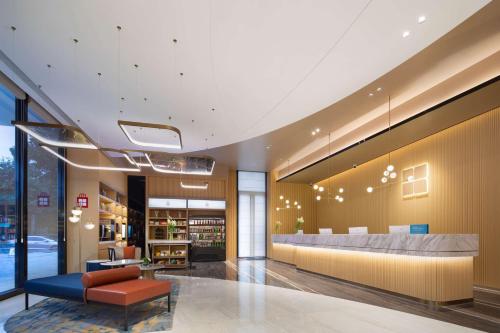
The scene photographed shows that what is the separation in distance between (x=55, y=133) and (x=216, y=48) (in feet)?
10.3

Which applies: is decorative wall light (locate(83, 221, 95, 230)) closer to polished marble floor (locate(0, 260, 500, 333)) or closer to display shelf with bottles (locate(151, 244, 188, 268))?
polished marble floor (locate(0, 260, 500, 333))

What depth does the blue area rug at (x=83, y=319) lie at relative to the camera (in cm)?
483

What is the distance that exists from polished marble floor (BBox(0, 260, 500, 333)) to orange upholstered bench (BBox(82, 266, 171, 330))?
597mm

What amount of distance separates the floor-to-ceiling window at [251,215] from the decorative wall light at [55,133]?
11301 mm

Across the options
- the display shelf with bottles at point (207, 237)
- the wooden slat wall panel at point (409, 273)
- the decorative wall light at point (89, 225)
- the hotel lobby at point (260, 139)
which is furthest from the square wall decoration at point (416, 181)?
the decorative wall light at point (89, 225)

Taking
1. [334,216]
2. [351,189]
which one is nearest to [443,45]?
[351,189]

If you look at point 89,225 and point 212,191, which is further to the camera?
point 212,191

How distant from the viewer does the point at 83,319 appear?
5.27 metres

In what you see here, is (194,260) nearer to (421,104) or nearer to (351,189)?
(351,189)

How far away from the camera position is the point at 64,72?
5.17m

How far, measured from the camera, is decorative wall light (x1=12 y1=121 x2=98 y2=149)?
199 inches

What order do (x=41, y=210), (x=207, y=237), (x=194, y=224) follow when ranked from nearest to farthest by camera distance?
(x=41, y=210)
(x=194, y=224)
(x=207, y=237)

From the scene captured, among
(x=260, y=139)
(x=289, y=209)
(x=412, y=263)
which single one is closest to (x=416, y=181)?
(x=412, y=263)

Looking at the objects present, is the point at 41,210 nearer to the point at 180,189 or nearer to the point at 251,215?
the point at 180,189
